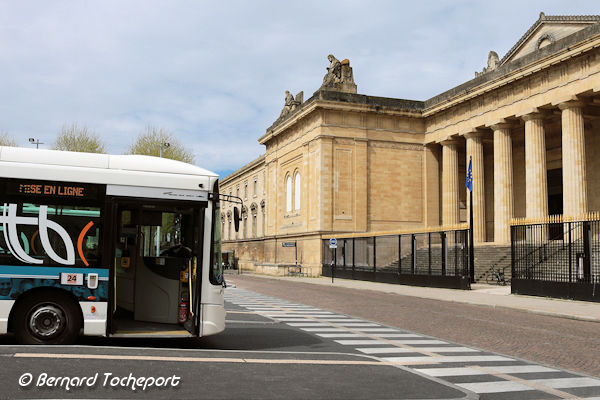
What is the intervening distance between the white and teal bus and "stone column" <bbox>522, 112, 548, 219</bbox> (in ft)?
111

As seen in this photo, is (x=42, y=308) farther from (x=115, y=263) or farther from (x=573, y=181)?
(x=573, y=181)

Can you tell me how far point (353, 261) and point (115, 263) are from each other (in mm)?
34649

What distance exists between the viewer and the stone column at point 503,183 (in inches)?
1690

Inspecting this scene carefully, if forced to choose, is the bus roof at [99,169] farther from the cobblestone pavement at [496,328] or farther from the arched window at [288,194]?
the arched window at [288,194]

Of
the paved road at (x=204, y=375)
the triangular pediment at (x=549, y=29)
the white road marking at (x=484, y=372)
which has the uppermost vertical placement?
the triangular pediment at (x=549, y=29)

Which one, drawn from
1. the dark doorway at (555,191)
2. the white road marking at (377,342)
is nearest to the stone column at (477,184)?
the dark doorway at (555,191)

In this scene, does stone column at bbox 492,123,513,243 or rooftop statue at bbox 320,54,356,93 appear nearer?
stone column at bbox 492,123,513,243

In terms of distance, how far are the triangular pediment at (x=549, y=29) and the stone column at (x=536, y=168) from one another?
34.9 feet

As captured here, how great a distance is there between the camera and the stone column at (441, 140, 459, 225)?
4989 centimetres

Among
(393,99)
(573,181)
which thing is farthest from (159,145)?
(573,181)

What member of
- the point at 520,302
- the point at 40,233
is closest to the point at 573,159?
the point at 520,302

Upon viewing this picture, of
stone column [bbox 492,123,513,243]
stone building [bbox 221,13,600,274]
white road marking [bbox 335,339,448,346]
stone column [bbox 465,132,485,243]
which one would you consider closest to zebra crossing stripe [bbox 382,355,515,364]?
white road marking [bbox 335,339,448,346]

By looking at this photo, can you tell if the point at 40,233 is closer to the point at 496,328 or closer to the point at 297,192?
the point at 496,328

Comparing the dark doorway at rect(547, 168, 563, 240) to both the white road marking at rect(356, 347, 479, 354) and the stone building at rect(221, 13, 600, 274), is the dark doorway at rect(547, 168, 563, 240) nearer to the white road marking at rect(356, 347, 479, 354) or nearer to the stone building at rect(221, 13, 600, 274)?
the stone building at rect(221, 13, 600, 274)
